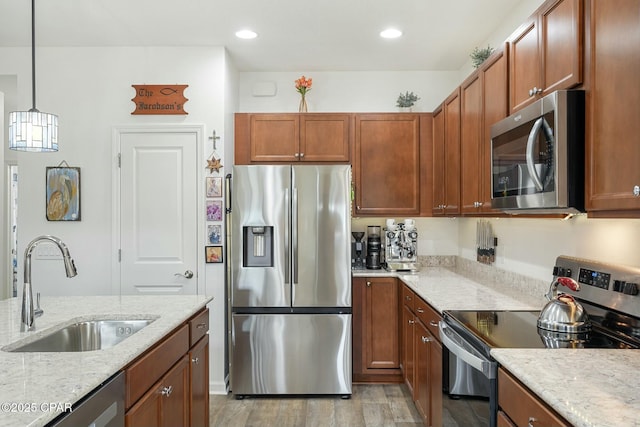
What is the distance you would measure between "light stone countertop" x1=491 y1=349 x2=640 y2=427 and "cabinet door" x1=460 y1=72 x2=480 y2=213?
4.16 ft

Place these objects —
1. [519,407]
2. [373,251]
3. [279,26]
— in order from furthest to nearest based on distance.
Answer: [373,251] → [279,26] → [519,407]

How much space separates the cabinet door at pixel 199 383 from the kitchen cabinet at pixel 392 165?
1924 mm

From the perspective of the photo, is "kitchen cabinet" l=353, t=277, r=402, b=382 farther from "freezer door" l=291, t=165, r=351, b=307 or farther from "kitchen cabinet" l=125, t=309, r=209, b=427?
"kitchen cabinet" l=125, t=309, r=209, b=427

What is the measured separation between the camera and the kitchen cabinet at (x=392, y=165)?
12.9ft

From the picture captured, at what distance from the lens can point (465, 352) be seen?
183 cm

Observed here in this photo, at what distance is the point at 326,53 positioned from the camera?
3748 millimetres

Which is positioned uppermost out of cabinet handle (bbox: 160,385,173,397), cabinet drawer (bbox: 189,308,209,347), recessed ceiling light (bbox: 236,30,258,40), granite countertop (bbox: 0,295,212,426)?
recessed ceiling light (bbox: 236,30,258,40)

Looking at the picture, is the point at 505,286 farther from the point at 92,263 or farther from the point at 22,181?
the point at 22,181

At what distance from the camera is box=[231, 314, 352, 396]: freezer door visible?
11.3ft

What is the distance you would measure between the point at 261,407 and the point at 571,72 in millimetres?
2877

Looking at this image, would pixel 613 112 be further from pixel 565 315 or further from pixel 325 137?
pixel 325 137

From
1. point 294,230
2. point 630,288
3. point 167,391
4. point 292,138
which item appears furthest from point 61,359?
point 292,138

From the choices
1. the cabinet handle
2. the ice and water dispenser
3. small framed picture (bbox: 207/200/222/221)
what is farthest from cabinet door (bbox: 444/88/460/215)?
the cabinet handle

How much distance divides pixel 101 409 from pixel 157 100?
9.09ft
